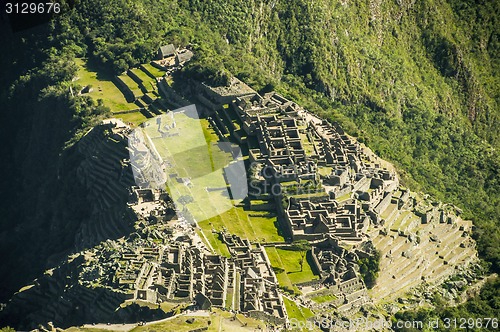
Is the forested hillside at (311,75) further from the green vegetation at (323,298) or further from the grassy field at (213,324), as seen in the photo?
the grassy field at (213,324)

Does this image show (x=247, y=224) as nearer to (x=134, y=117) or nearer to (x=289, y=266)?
(x=289, y=266)

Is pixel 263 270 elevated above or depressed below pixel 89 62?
below

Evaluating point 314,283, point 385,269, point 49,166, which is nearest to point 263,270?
point 314,283

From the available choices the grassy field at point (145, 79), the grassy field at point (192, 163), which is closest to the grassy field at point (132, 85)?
the grassy field at point (145, 79)

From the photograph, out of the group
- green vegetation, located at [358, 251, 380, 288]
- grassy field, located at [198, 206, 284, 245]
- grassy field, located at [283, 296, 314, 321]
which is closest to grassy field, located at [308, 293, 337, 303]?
grassy field, located at [283, 296, 314, 321]

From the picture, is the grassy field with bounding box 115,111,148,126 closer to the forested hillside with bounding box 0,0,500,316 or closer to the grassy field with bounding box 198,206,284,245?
the forested hillside with bounding box 0,0,500,316

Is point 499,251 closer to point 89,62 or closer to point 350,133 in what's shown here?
Result: point 350,133

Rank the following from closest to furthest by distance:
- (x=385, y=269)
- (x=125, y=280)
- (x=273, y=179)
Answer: (x=125, y=280), (x=385, y=269), (x=273, y=179)
